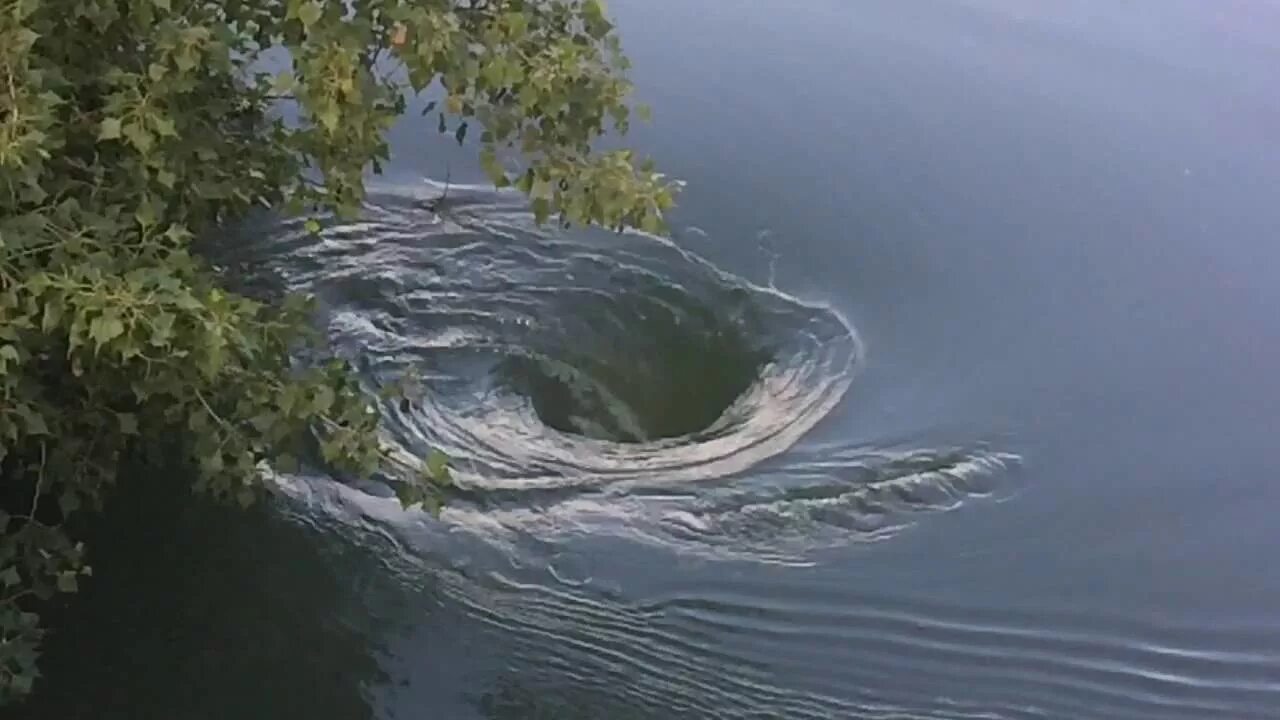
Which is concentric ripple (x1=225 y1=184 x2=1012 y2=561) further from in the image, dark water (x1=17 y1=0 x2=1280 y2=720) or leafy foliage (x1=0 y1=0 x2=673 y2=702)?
leafy foliage (x1=0 y1=0 x2=673 y2=702)

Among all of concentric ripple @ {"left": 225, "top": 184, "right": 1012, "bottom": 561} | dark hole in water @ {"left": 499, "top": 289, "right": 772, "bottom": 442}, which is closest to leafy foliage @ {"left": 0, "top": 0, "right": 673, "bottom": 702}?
concentric ripple @ {"left": 225, "top": 184, "right": 1012, "bottom": 561}

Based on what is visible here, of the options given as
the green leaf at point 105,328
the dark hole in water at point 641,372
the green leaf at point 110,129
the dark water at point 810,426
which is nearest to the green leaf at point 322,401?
the green leaf at point 105,328

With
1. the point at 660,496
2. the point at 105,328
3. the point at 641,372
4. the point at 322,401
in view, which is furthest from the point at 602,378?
the point at 105,328

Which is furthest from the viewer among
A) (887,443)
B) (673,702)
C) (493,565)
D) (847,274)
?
(847,274)

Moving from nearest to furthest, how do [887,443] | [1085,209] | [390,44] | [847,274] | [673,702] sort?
[390,44] → [673,702] → [887,443] → [847,274] → [1085,209]

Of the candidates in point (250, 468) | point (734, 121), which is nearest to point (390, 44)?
point (250, 468)

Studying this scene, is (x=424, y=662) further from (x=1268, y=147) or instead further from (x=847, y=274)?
(x=1268, y=147)
